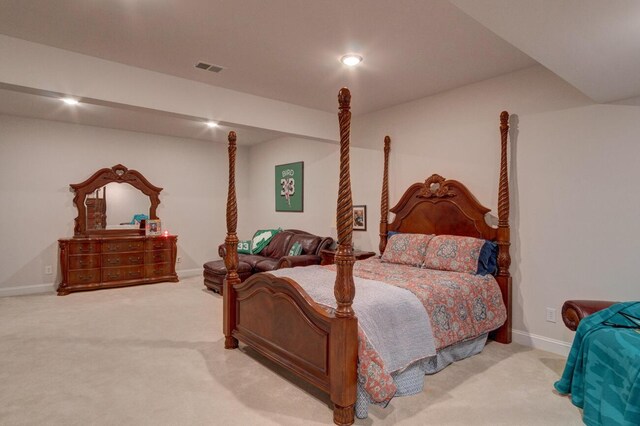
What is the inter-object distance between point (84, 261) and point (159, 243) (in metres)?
1.09

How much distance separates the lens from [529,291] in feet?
11.2

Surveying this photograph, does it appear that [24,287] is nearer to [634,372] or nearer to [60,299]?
[60,299]

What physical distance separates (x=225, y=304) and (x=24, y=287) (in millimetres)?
4041

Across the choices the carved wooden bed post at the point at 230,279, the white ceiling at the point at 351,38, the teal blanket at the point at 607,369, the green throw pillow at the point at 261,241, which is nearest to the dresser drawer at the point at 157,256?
the green throw pillow at the point at 261,241

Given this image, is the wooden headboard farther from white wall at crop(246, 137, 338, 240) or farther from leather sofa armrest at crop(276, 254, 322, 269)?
white wall at crop(246, 137, 338, 240)

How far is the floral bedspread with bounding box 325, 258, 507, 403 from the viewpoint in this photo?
2127 millimetres

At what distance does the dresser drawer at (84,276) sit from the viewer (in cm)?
539

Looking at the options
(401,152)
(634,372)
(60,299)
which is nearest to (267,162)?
(401,152)

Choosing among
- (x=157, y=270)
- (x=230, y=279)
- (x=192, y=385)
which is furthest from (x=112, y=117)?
(x=192, y=385)

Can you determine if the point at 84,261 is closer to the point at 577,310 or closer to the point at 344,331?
the point at 344,331

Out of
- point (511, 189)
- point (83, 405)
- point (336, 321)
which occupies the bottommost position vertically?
point (83, 405)

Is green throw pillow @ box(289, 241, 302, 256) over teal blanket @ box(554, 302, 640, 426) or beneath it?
over

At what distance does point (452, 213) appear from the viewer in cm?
388

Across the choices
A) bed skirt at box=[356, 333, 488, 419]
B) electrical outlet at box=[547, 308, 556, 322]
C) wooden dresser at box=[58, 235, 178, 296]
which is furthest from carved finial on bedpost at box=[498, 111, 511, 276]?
wooden dresser at box=[58, 235, 178, 296]
